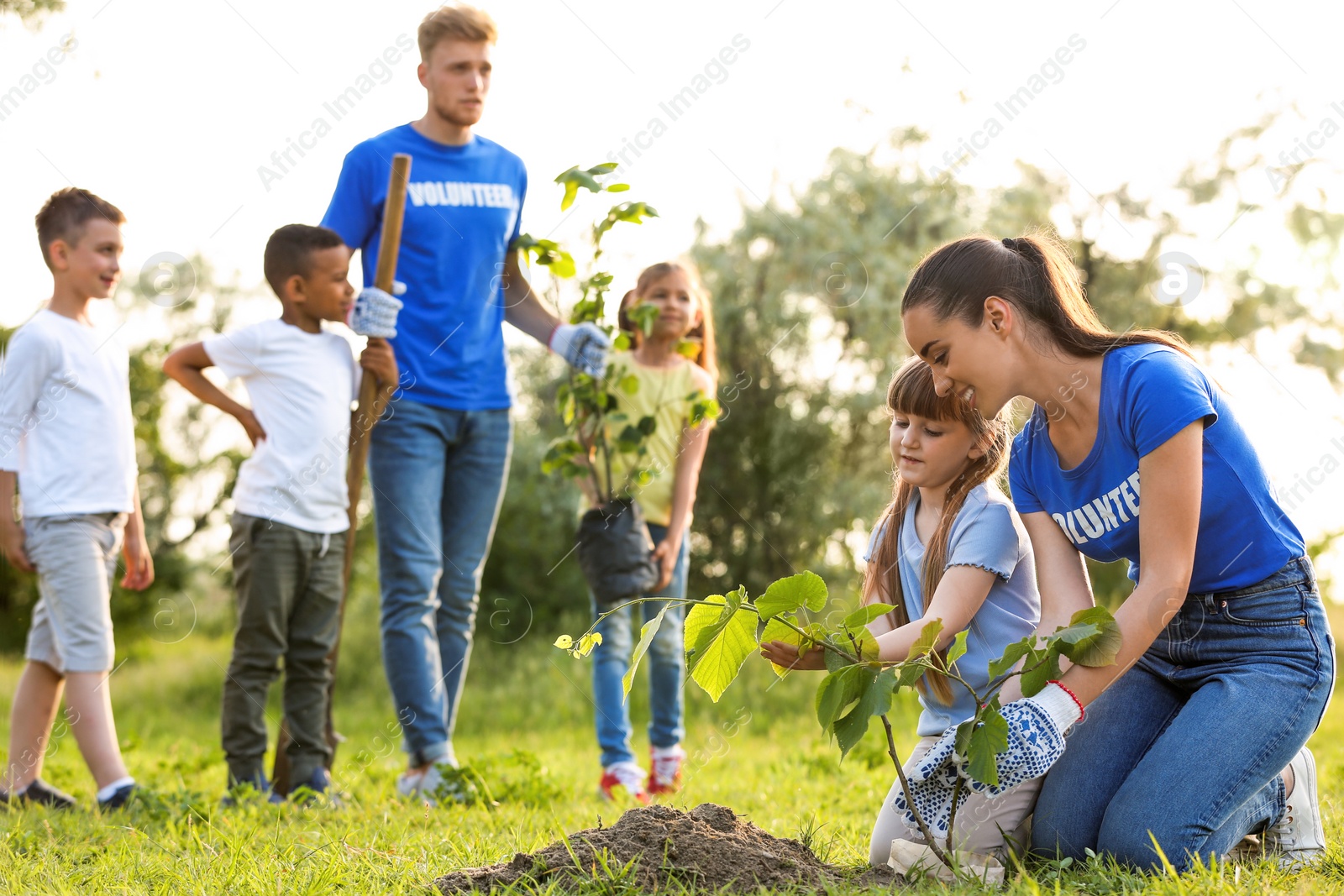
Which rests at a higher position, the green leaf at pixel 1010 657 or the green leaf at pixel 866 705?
the green leaf at pixel 1010 657

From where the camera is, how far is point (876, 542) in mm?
2990

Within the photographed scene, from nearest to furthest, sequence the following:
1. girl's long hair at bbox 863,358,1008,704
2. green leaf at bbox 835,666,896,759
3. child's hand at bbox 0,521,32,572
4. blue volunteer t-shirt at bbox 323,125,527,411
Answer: green leaf at bbox 835,666,896,759 → girl's long hair at bbox 863,358,1008,704 → child's hand at bbox 0,521,32,572 → blue volunteer t-shirt at bbox 323,125,527,411

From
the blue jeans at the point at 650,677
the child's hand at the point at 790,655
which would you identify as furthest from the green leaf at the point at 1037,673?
the blue jeans at the point at 650,677

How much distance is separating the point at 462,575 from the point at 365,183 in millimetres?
1388

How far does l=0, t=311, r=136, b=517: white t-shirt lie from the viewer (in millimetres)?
3619

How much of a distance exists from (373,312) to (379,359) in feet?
0.53

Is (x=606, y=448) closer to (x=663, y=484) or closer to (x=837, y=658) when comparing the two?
(x=663, y=484)

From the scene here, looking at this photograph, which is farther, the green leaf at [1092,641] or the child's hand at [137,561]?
the child's hand at [137,561]

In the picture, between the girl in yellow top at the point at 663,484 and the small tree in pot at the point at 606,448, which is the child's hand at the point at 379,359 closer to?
the small tree in pot at the point at 606,448

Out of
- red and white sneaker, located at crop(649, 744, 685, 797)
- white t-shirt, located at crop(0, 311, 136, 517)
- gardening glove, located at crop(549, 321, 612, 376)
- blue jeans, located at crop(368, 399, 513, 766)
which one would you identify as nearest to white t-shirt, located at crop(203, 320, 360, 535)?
blue jeans, located at crop(368, 399, 513, 766)

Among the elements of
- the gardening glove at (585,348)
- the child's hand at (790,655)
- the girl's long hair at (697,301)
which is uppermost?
the girl's long hair at (697,301)

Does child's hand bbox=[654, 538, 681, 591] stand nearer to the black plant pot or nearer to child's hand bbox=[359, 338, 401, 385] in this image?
the black plant pot

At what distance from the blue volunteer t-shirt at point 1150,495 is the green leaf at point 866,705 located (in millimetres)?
733

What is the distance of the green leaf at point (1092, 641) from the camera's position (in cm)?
211
